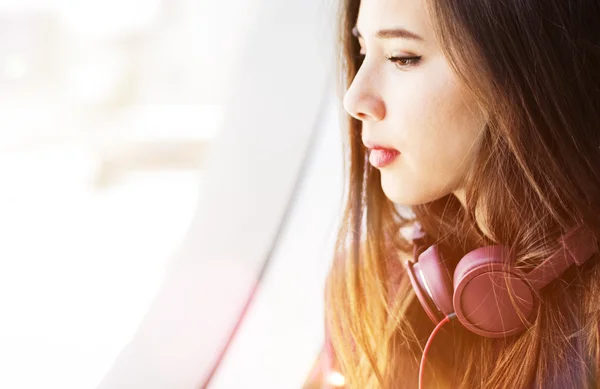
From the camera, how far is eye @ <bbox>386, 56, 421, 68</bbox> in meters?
0.90

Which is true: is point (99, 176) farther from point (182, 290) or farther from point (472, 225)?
point (472, 225)

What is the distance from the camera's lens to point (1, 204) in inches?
40.6

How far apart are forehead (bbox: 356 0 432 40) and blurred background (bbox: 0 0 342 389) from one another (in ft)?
0.83

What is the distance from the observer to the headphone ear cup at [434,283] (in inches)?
35.2

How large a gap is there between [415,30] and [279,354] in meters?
0.77

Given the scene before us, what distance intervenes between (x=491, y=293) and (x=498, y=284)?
0.06 feet

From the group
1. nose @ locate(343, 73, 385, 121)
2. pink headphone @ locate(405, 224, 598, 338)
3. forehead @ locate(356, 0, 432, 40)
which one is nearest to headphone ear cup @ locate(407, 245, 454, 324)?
pink headphone @ locate(405, 224, 598, 338)

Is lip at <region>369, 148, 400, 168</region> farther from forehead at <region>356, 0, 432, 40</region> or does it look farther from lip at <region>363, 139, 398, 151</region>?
forehead at <region>356, 0, 432, 40</region>

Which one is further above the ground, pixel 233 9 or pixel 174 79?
pixel 233 9

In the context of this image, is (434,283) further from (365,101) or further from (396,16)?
(396,16)

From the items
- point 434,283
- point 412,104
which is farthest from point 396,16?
point 434,283

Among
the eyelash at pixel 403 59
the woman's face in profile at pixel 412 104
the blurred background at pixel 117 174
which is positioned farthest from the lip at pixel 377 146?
the blurred background at pixel 117 174

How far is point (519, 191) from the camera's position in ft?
3.01

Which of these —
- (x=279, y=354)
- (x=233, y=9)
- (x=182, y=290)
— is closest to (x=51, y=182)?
(x=182, y=290)
